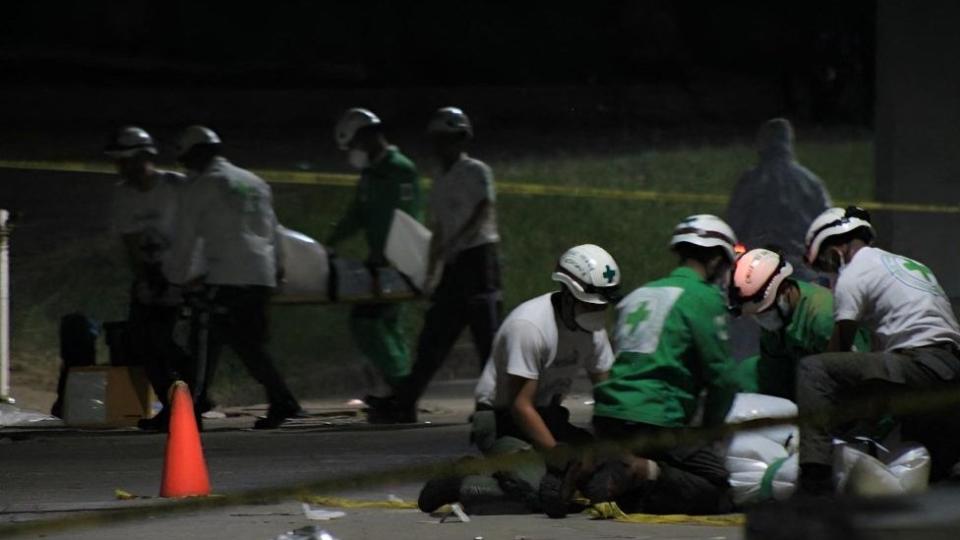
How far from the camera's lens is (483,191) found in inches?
485

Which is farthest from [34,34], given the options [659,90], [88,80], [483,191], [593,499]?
[593,499]

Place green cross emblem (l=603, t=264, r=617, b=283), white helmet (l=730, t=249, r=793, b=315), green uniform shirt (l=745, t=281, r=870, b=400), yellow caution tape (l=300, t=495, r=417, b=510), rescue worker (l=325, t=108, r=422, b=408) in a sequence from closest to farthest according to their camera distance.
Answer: green cross emblem (l=603, t=264, r=617, b=283) < yellow caution tape (l=300, t=495, r=417, b=510) < white helmet (l=730, t=249, r=793, b=315) < green uniform shirt (l=745, t=281, r=870, b=400) < rescue worker (l=325, t=108, r=422, b=408)

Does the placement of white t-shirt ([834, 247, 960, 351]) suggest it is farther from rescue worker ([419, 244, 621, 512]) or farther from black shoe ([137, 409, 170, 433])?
black shoe ([137, 409, 170, 433])

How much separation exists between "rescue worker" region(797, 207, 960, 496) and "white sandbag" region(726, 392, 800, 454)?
339 millimetres

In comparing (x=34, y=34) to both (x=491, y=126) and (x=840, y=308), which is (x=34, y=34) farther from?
(x=840, y=308)

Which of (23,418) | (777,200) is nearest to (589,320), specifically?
(777,200)

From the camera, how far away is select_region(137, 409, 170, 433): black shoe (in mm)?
12016

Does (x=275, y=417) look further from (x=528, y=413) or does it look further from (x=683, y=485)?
(x=683, y=485)

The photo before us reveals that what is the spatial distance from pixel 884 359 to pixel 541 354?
4.59ft

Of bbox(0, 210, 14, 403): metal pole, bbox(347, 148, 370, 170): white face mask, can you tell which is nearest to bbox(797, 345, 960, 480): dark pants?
bbox(347, 148, 370, 170): white face mask

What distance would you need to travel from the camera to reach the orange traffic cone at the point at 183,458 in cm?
914

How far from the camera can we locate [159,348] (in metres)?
12.0

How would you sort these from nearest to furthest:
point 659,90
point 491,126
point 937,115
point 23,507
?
point 23,507
point 937,115
point 491,126
point 659,90

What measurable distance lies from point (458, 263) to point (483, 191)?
0.45 meters
